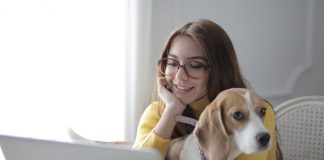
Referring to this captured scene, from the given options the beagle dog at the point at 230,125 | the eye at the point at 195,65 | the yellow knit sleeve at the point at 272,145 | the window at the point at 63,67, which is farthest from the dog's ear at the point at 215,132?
the window at the point at 63,67

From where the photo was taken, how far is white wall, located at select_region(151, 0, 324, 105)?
1.91 metres

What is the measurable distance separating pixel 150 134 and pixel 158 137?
5 centimetres

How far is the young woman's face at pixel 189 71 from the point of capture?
1.11 meters

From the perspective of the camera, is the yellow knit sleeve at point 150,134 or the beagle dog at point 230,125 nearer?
the beagle dog at point 230,125

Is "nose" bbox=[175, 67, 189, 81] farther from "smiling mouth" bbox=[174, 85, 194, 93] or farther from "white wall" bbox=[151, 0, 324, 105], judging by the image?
"white wall" bbox=[151, 0, 324, 105]

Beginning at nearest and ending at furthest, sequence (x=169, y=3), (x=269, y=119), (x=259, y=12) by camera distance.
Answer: (x=269, y=119)
(x=169, y=3)
(x=259, y=12)

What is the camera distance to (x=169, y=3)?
1.75m

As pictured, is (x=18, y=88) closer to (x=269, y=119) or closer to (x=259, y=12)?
(x=269, y=119)

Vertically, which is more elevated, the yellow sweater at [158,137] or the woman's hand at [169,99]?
the woman's hand at [169,99]

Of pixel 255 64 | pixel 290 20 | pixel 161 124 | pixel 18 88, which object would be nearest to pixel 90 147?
pixel 161 124

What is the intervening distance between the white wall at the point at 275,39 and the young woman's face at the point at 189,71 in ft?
2.27

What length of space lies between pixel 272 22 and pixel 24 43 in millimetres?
1247

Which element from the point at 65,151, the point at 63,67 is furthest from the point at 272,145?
the point at 63,67

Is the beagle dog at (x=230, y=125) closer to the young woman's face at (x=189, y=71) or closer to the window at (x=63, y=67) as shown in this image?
the young woman's face at (x=189, y=71)
